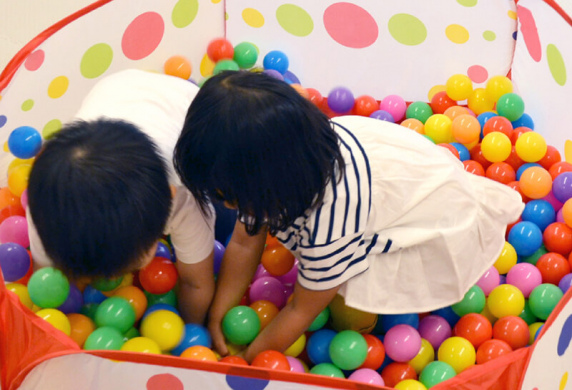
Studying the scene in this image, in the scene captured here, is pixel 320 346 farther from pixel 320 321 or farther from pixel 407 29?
pixel 407 29

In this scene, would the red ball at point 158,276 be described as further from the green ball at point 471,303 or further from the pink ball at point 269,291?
Answer: the green ball at point 471,303

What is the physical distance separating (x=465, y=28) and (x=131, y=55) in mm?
637

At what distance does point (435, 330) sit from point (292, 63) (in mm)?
649

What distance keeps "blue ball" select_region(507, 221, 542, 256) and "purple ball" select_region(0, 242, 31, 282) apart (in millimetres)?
755

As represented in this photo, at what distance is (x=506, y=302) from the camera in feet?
3.32

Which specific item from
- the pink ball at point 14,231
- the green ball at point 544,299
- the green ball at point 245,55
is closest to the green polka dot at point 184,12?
the green ball at point 245,55

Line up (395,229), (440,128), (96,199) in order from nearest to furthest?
(96,199)
(395,229)
(440,128)

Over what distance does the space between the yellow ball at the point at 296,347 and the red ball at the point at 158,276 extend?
0.19 m

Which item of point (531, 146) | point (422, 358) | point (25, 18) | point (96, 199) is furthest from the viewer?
point (25, 18)

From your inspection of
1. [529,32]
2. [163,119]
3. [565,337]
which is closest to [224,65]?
[163,119]

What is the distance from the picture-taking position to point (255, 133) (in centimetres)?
68

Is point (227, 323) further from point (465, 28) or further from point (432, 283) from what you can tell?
point (465, 28)

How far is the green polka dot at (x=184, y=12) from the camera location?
126cm

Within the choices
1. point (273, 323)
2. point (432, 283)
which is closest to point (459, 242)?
point (432, 283)
